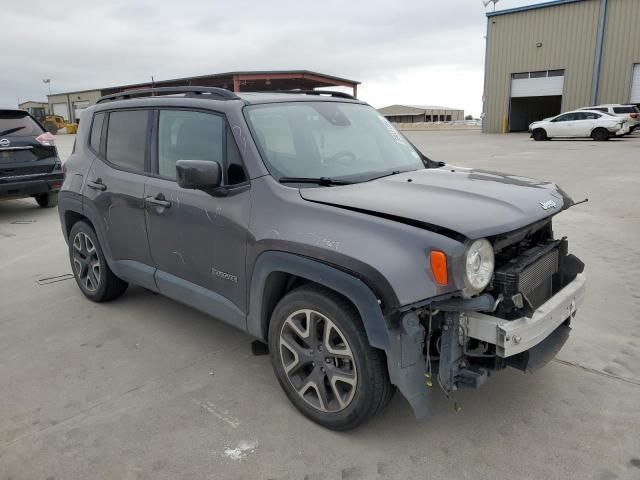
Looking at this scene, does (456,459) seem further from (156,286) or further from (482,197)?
(156,286)

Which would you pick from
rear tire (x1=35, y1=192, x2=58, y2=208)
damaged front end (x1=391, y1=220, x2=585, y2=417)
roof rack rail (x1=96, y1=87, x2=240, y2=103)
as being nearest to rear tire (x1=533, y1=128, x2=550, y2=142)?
rear tire (x1=35, y1=192, x2=58, y2=208)

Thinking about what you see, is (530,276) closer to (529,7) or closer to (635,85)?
(635,85)

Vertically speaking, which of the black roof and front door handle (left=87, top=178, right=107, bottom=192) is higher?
the black roof

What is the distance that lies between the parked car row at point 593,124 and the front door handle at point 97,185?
2387cm

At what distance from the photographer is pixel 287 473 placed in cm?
251

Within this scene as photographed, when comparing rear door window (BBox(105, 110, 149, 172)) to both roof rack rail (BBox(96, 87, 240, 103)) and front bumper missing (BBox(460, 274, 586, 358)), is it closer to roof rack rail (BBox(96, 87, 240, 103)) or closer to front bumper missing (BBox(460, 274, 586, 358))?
roof rack rail (BBox(96, 87, 240, 103))

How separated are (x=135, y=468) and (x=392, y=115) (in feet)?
332

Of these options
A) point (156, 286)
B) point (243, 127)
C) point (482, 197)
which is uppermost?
point (243, 127)

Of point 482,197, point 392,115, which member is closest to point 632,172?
point 482,197

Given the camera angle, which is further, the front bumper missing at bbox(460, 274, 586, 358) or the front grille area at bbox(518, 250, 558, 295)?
the front grille area at bbox(518, 250, 558, 295)

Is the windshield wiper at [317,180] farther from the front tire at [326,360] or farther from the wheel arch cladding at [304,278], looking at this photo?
the front tire at [326,360]

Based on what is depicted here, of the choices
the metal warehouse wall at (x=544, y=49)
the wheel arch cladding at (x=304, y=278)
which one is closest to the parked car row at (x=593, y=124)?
the metal warehouse wall at (x=544, y=49)

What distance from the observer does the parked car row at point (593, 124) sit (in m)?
22.7

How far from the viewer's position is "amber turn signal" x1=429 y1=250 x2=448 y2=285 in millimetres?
2268
